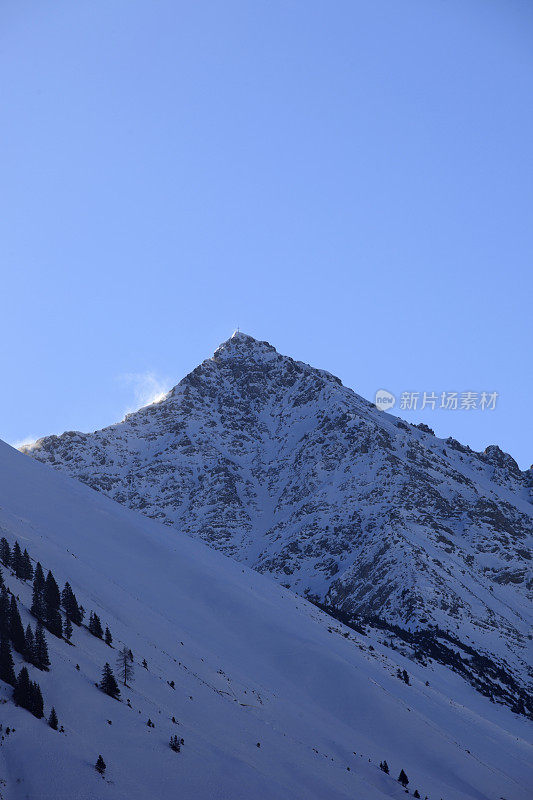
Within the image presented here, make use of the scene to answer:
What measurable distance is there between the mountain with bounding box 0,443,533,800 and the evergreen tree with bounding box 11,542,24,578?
4.12 ft

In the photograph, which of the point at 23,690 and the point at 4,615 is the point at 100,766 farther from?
the point at 4,615

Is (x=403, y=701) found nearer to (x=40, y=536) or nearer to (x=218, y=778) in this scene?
(x=40, y=536)

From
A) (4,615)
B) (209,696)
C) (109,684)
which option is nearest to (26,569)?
(4,615)

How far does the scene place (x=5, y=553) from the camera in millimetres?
67875

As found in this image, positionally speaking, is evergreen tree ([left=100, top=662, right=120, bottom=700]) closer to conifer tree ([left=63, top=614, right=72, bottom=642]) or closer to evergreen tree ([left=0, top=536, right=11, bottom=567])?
conifer tree ([left=63, top=614, right=72, bottom=642])

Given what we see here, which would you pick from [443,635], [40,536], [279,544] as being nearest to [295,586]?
[279,544]

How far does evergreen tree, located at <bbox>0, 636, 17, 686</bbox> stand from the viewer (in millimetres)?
47672

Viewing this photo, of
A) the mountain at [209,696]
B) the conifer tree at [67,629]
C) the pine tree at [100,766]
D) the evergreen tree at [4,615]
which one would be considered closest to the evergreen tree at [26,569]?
the mountain at [209,696]

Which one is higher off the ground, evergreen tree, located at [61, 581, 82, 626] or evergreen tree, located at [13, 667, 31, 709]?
evergreen tree, located at [61, 581, 82, 626]

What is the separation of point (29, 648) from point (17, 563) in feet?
52.6

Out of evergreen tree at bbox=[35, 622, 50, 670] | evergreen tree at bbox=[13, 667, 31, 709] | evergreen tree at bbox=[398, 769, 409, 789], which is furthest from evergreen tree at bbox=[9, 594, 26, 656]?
evergreen tree at bbox=[398, 769, 409, 789]

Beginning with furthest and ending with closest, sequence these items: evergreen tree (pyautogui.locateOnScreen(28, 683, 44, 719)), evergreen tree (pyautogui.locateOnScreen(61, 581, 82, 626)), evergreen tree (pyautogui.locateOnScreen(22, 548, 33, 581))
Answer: evergreen tree (pyautogui.locateOnScreen(22, 548, 33, 581)) < evergreen tree (pyautogui.locateOnScreen(61, 581, 82, 626)) < evergreen tree (pyautogui.locateOnScreen(28, 683, 44, 719))

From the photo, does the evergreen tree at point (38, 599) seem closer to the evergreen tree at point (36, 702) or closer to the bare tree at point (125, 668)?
the bare tree at point (125, 668)

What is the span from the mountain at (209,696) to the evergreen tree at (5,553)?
9.19 feet
